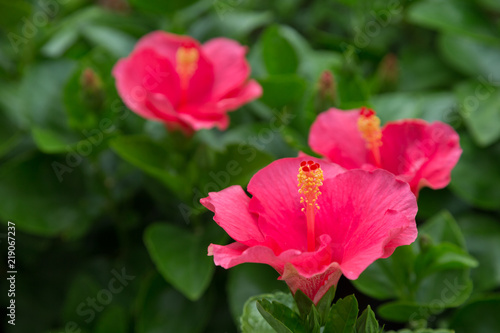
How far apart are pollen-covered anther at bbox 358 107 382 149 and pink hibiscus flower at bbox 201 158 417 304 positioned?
10 centimetres

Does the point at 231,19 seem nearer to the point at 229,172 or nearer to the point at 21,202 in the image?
the point at 229,172

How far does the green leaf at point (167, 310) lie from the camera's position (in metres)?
1.08

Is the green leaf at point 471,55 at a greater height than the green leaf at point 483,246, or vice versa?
the green leaf at point 471,55

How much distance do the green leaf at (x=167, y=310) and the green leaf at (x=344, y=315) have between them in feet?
1.82

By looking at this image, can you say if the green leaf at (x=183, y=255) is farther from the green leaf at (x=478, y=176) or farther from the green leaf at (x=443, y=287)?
the green leaf at (x=478, y=176)

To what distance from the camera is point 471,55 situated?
1.37 metres

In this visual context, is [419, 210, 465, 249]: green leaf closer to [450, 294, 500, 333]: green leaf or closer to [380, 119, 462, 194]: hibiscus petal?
[450, 294, 500, 333]: green leaf

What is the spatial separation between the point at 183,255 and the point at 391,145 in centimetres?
49

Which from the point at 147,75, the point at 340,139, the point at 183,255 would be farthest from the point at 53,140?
the point at 340,139

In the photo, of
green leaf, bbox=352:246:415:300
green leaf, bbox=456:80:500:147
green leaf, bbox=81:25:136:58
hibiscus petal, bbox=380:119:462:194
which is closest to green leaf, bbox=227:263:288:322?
green leaf, bbox=352:246:415:300

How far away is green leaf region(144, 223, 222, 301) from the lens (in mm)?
1006

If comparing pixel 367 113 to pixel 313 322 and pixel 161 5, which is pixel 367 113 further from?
pixel 161 5

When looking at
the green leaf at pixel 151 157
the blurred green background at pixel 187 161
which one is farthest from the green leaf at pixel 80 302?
the green leaf at pixel 151 157

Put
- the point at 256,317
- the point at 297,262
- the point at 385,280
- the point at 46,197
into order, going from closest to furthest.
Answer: the point at 297,262
the point at 256,317
the point at 385,280
the point at 46,197
